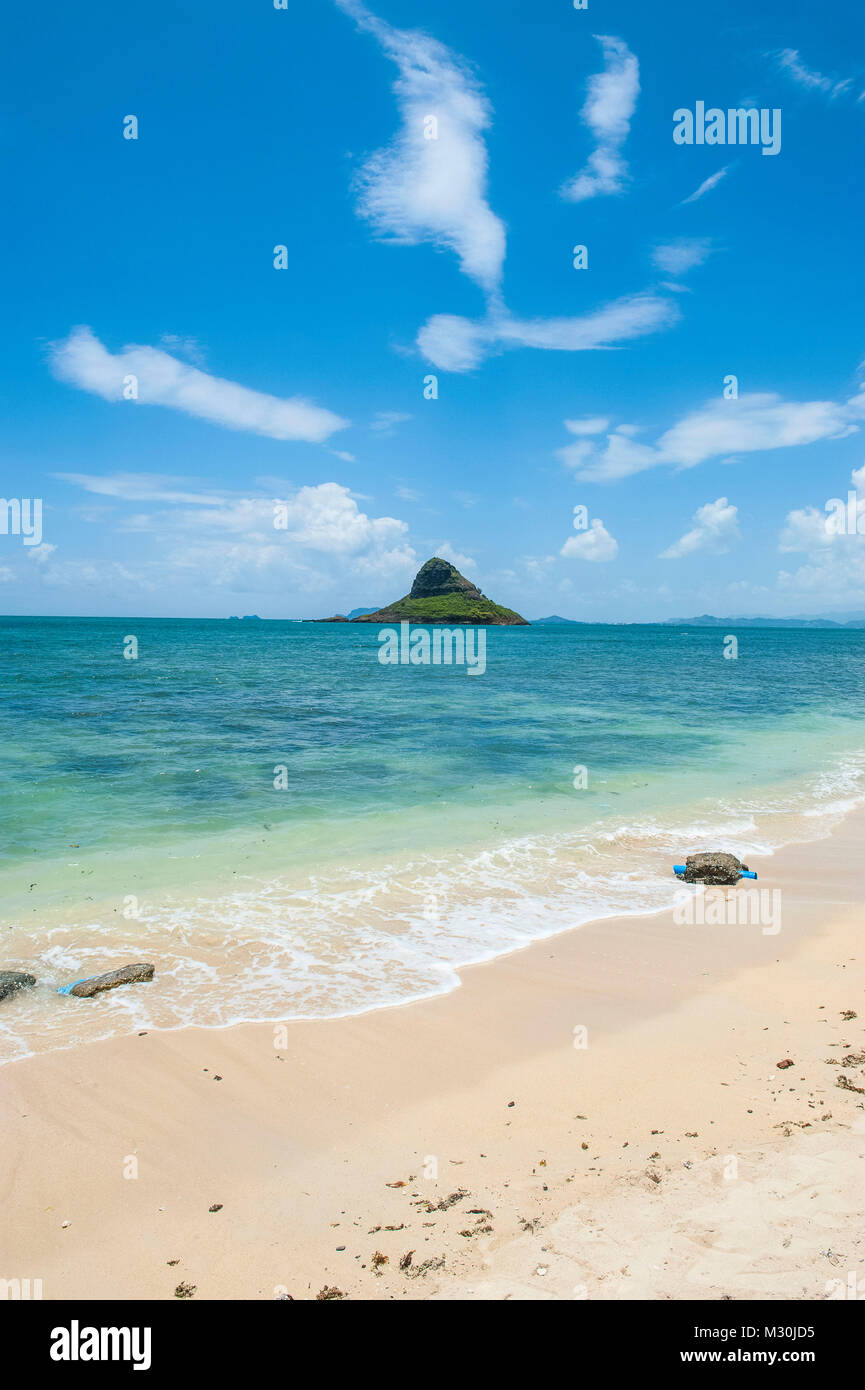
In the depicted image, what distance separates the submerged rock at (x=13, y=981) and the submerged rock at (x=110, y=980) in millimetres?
587

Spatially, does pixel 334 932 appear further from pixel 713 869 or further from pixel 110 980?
pixel 713 869

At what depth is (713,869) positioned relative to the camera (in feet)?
44.0

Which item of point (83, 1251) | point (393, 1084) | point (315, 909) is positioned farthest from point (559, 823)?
point (83, 1251)

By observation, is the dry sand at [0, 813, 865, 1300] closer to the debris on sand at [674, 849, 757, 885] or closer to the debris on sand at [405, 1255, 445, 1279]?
the debris on sand at [405, 1255, 445, 1279]

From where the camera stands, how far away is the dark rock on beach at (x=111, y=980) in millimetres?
8984

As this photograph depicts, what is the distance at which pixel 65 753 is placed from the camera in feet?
76.8

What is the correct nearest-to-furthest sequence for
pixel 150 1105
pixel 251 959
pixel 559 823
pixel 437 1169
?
pixel 437 1169 < pixel 150 1105 < pixel 251 959 < pixel 559 823

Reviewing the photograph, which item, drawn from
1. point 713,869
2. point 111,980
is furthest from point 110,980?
point 713,869

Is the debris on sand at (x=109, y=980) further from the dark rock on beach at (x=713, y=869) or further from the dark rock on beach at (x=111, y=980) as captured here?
the dark rock on beach at (x=713, y=869)

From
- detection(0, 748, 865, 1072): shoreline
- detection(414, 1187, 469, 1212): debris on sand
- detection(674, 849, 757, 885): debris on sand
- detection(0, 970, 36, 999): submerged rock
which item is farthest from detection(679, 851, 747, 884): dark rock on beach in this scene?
detection(0, 970, 36, 999): submerged rock

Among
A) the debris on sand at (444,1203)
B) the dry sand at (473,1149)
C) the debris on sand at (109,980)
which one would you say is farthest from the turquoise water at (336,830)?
the debris on sand at (444,1203)
